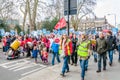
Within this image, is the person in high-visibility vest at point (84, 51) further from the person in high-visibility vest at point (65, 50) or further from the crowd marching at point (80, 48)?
the person in high-visibility vest at point (65, 50)

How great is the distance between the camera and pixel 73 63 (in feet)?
Answer: 47.6

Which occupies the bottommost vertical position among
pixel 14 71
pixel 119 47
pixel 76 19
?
pixel 14 71

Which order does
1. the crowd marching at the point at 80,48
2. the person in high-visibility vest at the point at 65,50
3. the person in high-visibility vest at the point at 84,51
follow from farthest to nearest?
1. the person in high-visibility vest at the point at 65,50
2. the crowd marching at the point at 80,48
3. the person in high-visibility vest at the point at 84,51

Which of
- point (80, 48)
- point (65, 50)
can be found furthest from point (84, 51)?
point (65, 50)

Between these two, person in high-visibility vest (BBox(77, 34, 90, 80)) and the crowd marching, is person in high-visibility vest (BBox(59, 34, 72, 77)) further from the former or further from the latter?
person in high-visibility vest (BBox(77, 34, 90, 80))

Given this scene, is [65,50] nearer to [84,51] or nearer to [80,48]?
[80,48]

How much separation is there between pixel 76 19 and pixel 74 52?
168 feet

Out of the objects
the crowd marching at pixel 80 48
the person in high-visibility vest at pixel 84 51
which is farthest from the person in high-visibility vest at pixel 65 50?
the person in high-visibility vest at pixel 84 51

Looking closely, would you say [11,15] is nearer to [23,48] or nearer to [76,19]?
[76,19]

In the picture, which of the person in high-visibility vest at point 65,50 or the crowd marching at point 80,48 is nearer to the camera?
the crowd marching at point 80,48

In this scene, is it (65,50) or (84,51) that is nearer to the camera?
(84,51)

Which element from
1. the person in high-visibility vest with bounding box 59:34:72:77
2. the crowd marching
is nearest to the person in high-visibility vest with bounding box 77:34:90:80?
the crowd marching

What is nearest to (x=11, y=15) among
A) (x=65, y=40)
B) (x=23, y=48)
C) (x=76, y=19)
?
(x=76, y=19)

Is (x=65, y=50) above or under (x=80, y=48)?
under
